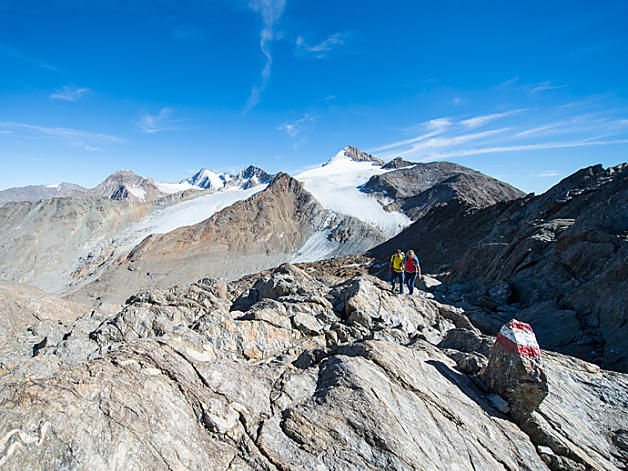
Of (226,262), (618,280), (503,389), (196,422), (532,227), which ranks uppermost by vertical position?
(532,227)

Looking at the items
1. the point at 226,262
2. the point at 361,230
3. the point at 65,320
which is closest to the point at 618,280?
the point at 65,320

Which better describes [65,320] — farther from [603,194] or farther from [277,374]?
[603,194]

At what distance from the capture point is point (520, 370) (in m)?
5.67

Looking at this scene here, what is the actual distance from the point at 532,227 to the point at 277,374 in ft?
74.0

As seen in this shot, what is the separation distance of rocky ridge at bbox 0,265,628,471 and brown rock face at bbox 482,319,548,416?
0.31 meters

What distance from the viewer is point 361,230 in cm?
8906

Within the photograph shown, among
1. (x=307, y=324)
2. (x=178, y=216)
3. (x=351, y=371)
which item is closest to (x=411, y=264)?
(x=307, y=324)

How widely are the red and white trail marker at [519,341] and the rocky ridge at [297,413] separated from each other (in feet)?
3.85

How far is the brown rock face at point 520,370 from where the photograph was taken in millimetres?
5605

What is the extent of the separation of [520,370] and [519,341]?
513mm

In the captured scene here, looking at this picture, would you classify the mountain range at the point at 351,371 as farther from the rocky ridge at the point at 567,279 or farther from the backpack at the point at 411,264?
the backpack at the point at 411,264

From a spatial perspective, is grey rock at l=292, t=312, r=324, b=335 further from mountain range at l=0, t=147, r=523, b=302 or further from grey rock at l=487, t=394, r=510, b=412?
mountain range at l=0, t=147, r=523, b=302

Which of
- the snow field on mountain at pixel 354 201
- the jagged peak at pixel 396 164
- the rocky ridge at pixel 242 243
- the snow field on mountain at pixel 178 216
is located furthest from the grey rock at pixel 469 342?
the jagged peak at pixel 396 164

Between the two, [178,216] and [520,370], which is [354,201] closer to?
[178,216]
